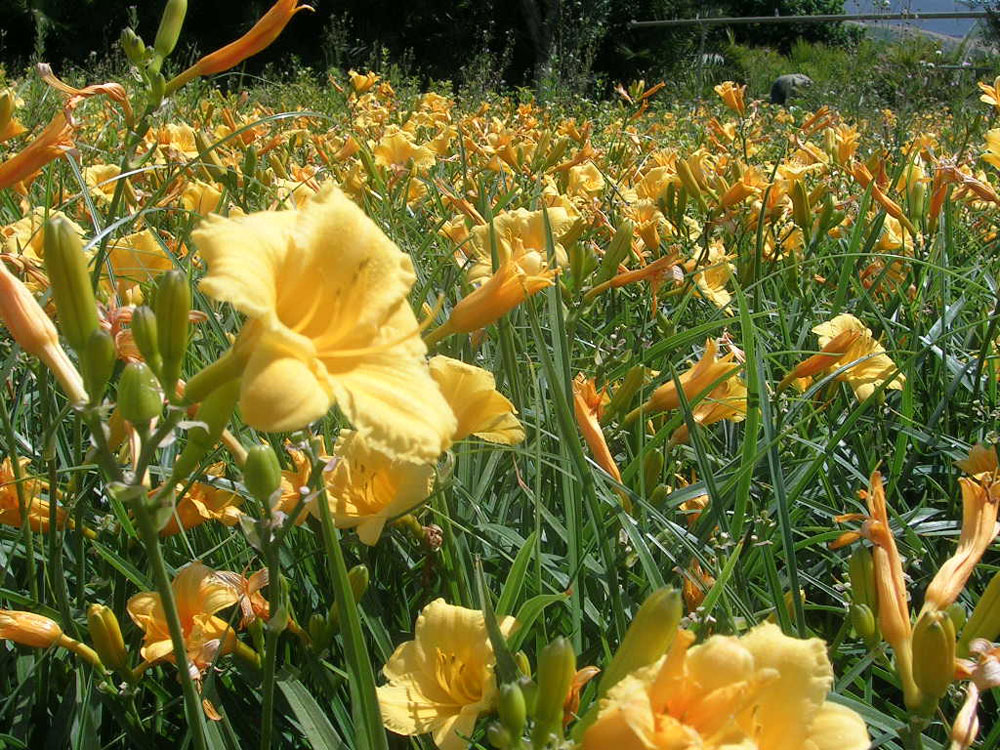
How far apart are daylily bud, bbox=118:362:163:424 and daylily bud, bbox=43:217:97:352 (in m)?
0.05

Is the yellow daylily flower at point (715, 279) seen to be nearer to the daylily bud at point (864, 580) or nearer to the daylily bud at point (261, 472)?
the daylily bud at point (864, 580)

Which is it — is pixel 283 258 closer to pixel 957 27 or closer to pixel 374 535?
pixel 374 535

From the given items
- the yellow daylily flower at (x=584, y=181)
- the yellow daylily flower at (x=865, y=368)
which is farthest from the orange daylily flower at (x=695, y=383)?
the yellow daylily flower at (x=584, y=181)

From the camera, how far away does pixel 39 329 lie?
69 centimetres

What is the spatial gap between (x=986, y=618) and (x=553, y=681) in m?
0.41

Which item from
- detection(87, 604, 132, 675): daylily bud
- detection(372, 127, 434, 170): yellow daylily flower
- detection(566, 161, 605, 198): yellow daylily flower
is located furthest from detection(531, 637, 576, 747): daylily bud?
detection(372, 127, 434, 170): yellow daylily flower

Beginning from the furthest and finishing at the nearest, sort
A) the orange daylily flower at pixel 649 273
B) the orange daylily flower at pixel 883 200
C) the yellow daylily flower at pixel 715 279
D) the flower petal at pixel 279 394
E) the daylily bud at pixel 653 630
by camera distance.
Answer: the orange daylily flower at pixel 883 200
the yellow daylily flower at pixel 715 279
the orange daylily flower at pixel 649 273
the daylily bud at pixel 653 630
the flower petal at pixel 279 394

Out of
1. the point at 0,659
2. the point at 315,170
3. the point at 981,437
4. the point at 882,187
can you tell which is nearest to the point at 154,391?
the point at 0,659

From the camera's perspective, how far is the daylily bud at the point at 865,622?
2.62ft

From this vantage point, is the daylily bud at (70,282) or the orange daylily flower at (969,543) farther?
the orange daylily flower at (969,543)

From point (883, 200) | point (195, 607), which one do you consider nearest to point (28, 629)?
point (195, 607)

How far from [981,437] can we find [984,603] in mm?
863

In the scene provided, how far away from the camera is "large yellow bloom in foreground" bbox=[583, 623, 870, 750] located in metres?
0.51

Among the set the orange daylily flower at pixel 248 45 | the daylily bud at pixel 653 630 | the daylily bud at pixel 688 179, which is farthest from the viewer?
the daylily bud at pixel 688 179
